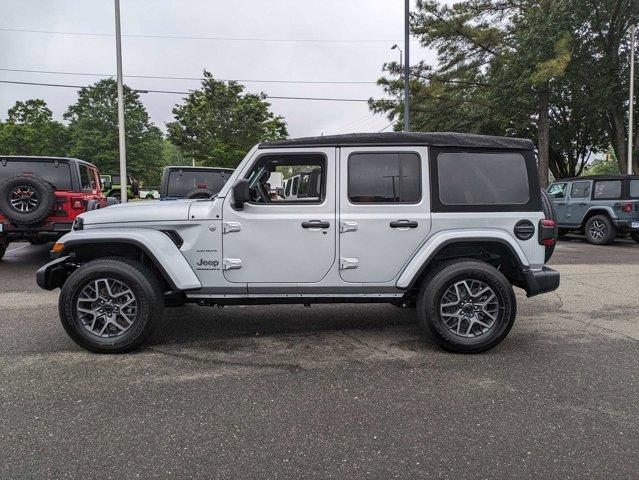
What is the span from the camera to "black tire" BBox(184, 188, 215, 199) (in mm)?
9812

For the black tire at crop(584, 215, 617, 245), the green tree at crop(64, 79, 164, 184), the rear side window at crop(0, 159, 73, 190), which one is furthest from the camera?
the green tree at crop(64, 79, 164, 184)

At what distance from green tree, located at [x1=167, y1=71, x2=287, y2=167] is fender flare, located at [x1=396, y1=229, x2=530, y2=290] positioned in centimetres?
2493

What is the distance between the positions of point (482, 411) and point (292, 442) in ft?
4.26

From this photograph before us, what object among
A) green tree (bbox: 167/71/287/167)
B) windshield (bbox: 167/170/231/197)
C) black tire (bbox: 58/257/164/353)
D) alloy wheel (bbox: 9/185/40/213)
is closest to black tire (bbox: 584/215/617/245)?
windshield (bbox: 167/170/231/197)

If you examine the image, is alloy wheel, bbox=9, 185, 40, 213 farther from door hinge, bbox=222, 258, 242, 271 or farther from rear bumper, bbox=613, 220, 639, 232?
rear bumper, bbox=613, 220, 639, 232

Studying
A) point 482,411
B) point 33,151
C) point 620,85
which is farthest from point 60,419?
point 33,151

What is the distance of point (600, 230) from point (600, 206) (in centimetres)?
66

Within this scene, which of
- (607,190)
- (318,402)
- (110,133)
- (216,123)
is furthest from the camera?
(110,133)

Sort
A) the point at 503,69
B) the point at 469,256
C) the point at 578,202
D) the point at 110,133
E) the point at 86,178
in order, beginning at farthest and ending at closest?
the point at 110,133, the point at 503,69, the point at 578,202, the point at 86,178, the point at 469,256

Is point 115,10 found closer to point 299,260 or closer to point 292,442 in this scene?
point 299,260

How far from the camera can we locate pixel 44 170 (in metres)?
8.78

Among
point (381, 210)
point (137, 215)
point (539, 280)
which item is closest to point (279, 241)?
point (381, 210)

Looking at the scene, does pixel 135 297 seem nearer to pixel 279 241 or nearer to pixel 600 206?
pixel 279 241

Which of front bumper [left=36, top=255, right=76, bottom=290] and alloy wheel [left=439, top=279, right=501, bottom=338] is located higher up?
front bumper [left=36, top=255, right=76, bottom=290]
